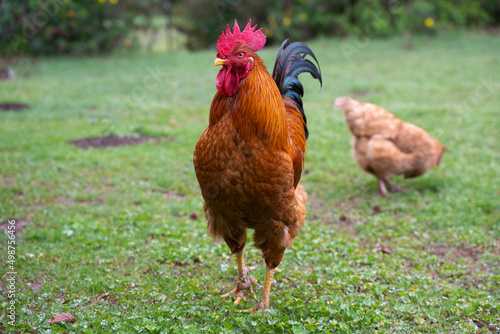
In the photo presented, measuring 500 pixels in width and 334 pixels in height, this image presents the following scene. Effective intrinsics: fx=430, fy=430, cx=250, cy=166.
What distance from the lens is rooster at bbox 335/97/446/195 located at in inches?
255

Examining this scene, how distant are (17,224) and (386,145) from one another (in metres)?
5.11

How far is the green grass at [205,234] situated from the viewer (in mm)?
3762

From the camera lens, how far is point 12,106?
10.1 m

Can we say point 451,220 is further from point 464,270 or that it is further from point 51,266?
point 51,266

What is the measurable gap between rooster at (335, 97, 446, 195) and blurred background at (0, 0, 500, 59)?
40.8 ft

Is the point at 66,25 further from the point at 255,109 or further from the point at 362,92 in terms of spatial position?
the point at 255,109

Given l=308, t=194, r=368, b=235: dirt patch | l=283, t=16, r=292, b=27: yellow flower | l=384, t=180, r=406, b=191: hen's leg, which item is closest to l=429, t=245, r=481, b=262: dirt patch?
l=308, t=194, r=368, b=235: dirt patch

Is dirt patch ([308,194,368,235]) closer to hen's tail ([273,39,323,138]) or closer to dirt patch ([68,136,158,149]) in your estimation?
hen's tail ([273,39,323,138])

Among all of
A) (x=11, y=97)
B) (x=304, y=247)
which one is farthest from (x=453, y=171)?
(x=11, y=97)

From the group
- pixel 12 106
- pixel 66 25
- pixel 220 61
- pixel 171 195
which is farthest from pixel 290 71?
pixel 66 25

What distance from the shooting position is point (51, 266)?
432 centimetres

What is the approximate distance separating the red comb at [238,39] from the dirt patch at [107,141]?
18.0ft

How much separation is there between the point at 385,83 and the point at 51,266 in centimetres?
1078

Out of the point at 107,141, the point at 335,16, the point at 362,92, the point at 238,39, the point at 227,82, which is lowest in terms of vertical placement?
the point at 107,141
